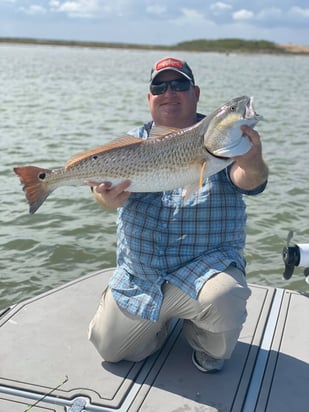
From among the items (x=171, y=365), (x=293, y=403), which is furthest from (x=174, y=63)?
(x=293, y=403)

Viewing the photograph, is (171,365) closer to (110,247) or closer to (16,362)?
(16,362)

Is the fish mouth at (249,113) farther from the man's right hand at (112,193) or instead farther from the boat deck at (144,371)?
the boat deck at (144,371)

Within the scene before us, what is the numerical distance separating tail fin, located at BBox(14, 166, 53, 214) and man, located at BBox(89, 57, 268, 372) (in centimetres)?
35

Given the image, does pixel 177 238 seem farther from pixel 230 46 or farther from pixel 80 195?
pixel 230 46

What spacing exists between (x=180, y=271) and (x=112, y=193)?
66 cm

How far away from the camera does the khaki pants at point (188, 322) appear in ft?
11.0

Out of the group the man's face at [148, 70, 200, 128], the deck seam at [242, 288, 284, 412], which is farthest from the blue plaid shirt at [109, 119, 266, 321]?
the deck seam at [242, 288, 284, 412]

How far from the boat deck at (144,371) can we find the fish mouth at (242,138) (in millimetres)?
1382

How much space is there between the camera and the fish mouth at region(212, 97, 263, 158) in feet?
10.1

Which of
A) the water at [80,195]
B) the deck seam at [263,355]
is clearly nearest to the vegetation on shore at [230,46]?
the water at [80,195]

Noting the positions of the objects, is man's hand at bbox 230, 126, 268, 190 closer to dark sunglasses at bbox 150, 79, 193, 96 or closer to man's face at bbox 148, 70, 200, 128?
man's face at bbox 148, 70, 200, 128

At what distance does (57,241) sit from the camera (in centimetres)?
724

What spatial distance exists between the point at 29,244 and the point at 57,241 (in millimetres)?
363

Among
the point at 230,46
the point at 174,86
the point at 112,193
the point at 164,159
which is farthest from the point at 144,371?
the point at 230,46
